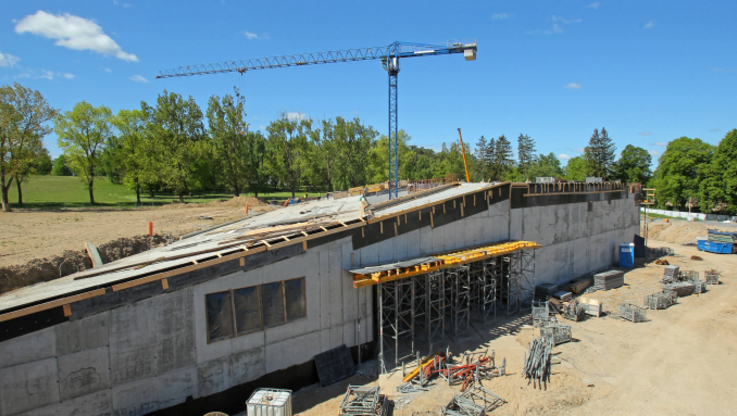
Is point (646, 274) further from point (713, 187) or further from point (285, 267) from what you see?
point (713, 187)

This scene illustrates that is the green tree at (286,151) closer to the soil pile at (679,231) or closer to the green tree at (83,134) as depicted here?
the green tree at (83,134)

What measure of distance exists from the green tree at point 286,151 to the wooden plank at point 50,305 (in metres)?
48.8

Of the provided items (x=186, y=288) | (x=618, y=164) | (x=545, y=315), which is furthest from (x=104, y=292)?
(x=618, y=164)

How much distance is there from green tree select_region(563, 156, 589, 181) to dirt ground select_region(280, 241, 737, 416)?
254ft

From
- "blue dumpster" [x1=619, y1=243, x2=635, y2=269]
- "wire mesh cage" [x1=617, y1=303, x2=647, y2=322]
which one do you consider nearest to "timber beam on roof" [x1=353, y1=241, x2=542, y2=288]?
"wire mesh cage" [x1=617, y1=303, x2=647, y2=322]

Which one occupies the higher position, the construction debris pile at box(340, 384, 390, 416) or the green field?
the green field

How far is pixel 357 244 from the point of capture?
14.6 m

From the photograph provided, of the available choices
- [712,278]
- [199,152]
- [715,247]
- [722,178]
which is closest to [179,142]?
[199,152]

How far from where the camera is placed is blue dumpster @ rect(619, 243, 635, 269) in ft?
107

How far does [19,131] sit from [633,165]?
4341 inches

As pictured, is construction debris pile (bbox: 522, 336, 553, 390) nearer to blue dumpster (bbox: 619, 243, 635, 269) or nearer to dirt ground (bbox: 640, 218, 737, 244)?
blue dumpster (bbox: 619, 243, 635, 269)

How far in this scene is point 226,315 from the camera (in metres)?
11.5

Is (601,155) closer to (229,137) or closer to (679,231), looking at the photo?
(679,231)

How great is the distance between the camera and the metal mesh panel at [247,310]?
11.8 m
